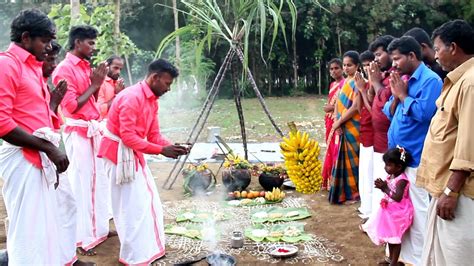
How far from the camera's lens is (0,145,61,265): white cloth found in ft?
10.9

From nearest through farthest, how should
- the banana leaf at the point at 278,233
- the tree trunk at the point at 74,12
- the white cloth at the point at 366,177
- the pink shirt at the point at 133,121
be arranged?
the pink shirt at the point at 133,121 < the banana leaf at the point at 278,233 < the white cloth at the point at 366,177 < the tree trunk at the point at 74,12

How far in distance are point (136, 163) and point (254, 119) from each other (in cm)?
1021

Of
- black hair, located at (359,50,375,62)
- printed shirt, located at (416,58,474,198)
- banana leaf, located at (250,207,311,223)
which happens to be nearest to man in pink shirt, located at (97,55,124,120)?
banana leaf, located at (250,207,311,223)

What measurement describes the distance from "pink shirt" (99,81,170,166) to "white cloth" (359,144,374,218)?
8.91 ft

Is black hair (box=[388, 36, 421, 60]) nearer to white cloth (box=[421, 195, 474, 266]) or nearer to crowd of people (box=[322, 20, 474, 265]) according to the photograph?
crowd of people (box=[322, 20, 474, 265])

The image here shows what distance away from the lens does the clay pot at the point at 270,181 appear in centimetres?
705

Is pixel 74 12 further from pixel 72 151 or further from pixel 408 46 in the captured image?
pixel 408 46

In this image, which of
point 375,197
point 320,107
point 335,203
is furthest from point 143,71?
point 375,197

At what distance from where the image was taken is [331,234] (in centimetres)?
539

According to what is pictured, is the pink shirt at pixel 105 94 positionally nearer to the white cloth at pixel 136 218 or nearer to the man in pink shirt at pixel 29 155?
the white cloth at pixel 136 218

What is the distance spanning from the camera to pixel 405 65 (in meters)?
3.97

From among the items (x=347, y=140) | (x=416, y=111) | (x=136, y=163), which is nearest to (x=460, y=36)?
(x=416, y=111)

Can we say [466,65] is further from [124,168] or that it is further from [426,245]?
[124,168]

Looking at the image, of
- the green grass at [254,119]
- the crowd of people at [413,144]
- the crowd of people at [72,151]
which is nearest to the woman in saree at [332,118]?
the crowd of people at [413,144]
